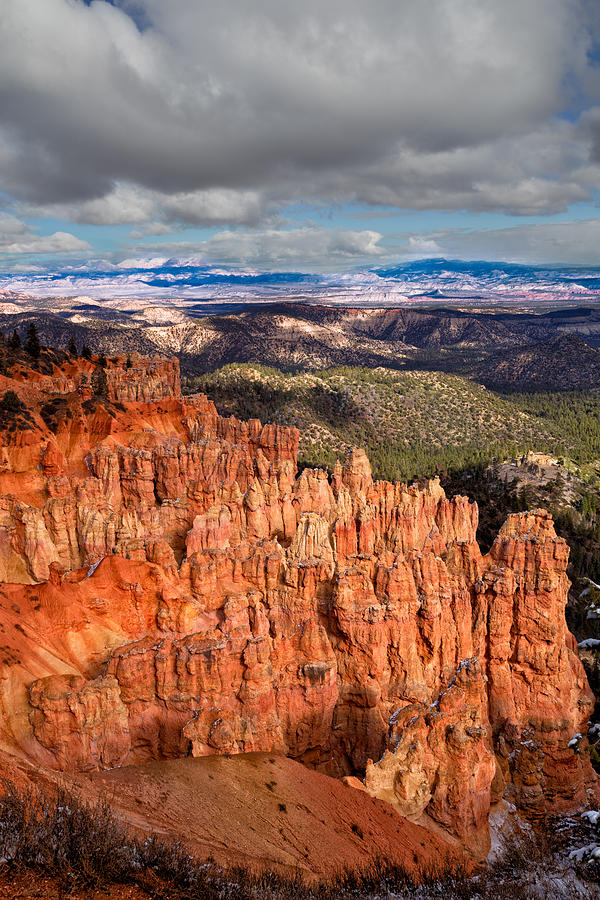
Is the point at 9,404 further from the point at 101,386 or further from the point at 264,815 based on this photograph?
the point at 264,815

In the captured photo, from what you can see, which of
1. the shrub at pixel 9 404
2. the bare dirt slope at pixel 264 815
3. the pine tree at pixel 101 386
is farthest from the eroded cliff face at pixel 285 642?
the pine tree at pixel 101 386

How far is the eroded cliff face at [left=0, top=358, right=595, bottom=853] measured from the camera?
25.1 metres

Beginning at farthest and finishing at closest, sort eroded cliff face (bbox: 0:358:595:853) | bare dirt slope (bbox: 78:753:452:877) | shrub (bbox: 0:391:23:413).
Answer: shrub (bbox: 0:391:23:413) → eroded cliff face (bbox: 0:358:595:853) → bare dirt slope (bbox: 78:753:452:877)

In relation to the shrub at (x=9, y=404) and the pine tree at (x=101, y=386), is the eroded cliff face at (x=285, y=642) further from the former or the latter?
the pine tree at (x=101, y=386)

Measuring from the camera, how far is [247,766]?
24328 mm

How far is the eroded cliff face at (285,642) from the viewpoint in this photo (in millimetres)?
25078

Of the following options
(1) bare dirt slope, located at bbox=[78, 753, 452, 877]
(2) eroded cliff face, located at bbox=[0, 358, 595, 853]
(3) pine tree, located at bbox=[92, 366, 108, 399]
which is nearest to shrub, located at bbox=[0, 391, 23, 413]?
(2) eroded cliff face, located at bbox=[0, 358, 595, 853]

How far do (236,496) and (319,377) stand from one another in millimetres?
130960

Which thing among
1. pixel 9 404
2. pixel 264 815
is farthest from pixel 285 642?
pixel 9 404

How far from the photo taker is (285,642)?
2958 cm

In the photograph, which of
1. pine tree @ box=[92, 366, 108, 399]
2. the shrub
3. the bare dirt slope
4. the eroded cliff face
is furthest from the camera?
pine tree @ box=[92, 366, 108, 399]

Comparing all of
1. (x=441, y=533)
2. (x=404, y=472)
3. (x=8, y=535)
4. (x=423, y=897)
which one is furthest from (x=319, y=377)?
(x=423, y=897)

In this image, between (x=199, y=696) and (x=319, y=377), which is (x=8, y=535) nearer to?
(x=199, y=696)

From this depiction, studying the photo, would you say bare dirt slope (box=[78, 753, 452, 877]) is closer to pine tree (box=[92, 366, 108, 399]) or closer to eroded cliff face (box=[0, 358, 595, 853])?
eroded cliff face (box=[0, 358, 595, 853])
